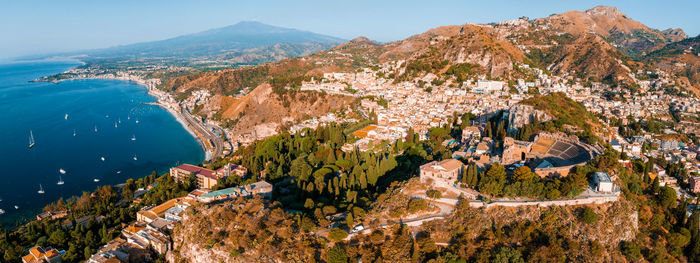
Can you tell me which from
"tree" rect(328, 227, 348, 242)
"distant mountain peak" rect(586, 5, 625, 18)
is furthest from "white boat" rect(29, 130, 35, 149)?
"distant mountain peak" rect(586, 5, 625, 18)

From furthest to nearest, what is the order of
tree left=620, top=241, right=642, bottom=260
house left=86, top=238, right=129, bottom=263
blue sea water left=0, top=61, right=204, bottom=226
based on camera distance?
blue sea water left=0, top=61, right=204, bottom=226
house left=86, top=238, right=129, bottom=263
tree left=620, top=241, right=642, bottom=260

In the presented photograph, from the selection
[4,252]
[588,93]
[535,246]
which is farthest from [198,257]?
[588,93]

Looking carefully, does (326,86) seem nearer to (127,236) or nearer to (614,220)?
(127,236)

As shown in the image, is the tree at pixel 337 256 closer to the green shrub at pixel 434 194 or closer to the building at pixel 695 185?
the green shrub at pixel 434 194

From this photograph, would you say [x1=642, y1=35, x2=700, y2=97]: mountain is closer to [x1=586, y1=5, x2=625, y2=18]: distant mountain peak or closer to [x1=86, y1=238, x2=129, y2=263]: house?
[x1=586, y1=5, x2=625, y2=18]: distant mountain peak

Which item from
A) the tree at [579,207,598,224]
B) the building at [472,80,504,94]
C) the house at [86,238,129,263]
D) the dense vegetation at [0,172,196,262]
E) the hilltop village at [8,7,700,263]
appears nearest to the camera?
the hilltop village at [8,7,700,263]

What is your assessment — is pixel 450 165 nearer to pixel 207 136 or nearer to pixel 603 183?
pixel 603 183
